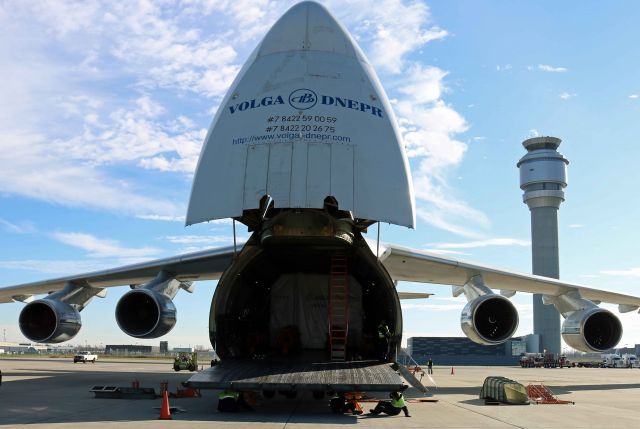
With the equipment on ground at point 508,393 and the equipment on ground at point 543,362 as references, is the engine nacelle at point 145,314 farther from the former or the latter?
the equipment on ground at point 543,362

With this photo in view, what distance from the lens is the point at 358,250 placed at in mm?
11578

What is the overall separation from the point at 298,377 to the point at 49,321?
7.35 meters

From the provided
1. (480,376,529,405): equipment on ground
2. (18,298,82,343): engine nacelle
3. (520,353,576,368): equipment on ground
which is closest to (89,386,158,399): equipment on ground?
(18,298,82,343): engine nacelle

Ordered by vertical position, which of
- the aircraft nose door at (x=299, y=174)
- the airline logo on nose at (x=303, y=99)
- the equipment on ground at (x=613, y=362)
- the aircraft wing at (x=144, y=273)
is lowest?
the equipment on ground at (x=613, y=362)

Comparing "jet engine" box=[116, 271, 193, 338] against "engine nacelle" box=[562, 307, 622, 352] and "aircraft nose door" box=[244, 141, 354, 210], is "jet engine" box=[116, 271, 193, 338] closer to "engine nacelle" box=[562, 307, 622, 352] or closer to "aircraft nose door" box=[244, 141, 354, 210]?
"aircraft nose door" box=[244, 141, 354, 210]

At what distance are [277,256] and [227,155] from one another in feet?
9.91

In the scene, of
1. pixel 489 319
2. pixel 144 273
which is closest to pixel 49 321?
pixel 144 273

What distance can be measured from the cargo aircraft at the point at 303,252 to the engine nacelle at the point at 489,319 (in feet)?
0.09

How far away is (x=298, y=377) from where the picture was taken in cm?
934

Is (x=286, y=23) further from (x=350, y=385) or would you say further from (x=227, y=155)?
(x=350, y=385)

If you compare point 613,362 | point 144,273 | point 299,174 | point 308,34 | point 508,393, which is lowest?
point 613,362

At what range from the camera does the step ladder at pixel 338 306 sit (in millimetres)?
11992

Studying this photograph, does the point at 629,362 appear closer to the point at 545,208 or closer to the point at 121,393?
the point at 545,208

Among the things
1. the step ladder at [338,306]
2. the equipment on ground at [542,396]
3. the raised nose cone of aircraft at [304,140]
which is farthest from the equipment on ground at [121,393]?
the equipment on ground at [542,396]
